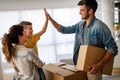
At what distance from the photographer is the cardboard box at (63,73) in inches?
68.3

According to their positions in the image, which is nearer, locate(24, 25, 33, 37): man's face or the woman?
the woman

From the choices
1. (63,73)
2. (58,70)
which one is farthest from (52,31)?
(63,73)

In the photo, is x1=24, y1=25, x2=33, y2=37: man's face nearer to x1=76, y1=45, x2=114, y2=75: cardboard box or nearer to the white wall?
x1=76, y1=45, x2=114, y2=75: cardboard box

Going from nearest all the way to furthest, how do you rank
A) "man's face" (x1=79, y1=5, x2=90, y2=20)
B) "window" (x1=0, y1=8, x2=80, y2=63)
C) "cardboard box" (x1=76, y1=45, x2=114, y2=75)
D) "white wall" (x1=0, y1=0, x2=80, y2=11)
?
"cardboard box" (x1=76, y1=45, x2=114, y2=75)
"man's face" (x1=79, y1=5, x2=90, y2=20)
"white wall" (x1=0, y1=0, x2=80, y2=11)
"window" (x1=0, y1=8, x2=80, y2=63)

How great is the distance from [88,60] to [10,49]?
0.71m

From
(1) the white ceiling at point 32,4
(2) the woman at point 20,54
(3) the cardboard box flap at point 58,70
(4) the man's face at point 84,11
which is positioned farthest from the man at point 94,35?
(1) the white ceiling at point 32,4

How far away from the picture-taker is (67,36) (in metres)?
4.08

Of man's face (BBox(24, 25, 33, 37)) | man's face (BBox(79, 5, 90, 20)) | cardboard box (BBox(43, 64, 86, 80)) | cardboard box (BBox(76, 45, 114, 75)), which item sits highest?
man's face (BBox(79, 5, 90, 20))

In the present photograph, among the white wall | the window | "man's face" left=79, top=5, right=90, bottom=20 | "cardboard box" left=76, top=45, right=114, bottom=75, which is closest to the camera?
"cardboard box" left=76, top=45, right=114, bottom=75

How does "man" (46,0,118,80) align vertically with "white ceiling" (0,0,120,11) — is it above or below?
below

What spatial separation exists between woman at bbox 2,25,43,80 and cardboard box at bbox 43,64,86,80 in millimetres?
196

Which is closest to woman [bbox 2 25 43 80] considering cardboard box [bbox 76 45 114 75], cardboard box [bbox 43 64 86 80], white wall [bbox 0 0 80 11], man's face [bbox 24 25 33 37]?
man's face [bbox 24 25 33 37]

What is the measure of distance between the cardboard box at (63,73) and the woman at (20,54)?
20 cm

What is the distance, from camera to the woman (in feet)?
5.45
